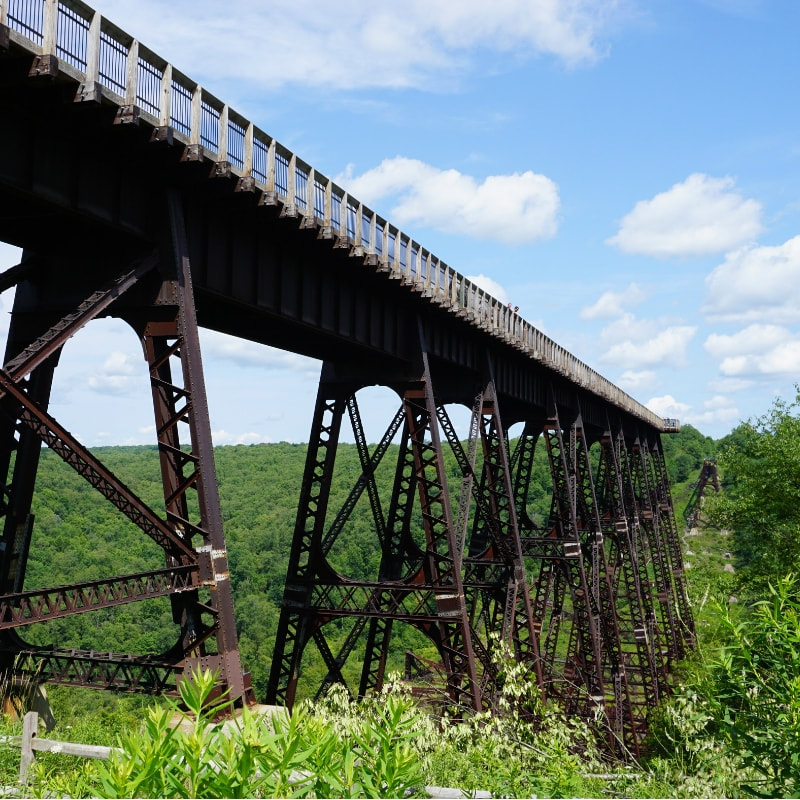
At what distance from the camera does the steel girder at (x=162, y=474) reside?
984 cm

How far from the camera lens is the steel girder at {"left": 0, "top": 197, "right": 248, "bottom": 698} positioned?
984 cm

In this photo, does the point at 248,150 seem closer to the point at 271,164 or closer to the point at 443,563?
the point at 271,164

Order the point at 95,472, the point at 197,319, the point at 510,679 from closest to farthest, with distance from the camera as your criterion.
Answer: the point at 95,472 < the point at 510,679 < the point at 197,319

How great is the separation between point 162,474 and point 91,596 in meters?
1.79

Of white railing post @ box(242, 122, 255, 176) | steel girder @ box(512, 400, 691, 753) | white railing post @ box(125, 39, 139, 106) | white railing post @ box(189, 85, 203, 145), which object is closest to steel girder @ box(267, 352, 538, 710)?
steel girder @ box(512, 400, 691, 753)

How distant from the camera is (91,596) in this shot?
9258mm

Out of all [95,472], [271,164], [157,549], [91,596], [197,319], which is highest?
[271,164]

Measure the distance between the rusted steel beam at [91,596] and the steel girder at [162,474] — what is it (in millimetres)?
26

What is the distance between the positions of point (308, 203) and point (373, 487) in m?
6.68

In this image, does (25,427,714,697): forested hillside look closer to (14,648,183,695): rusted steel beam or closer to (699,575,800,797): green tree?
(14,648,183,695): rusted steel beam

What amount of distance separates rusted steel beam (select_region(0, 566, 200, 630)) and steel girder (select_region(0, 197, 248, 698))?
1.0 inches

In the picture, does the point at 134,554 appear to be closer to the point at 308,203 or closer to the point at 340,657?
the point at 340,657

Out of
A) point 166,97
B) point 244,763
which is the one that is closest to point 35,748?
point 244,763

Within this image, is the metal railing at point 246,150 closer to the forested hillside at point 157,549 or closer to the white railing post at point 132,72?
the white railing post at point 132,72
